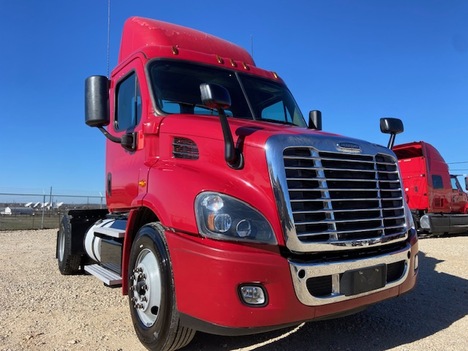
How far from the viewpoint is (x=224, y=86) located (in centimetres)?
480

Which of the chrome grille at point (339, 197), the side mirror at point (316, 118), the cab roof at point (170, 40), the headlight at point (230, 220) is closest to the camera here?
the headlight at point (230, 220)

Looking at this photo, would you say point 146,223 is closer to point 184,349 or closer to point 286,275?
point 184,349

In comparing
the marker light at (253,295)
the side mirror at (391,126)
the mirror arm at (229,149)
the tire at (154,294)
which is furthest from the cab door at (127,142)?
the side mirror at (391,126)

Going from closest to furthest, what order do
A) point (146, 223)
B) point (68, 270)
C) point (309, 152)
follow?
1. point (309, 152)
2. point (146, 223)
3. point (68, 270)

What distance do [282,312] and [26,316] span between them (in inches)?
129

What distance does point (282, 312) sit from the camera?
2936 mm

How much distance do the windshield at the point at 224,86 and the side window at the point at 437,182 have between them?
42.8 ft

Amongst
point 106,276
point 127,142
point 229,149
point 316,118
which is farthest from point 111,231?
point 316,118

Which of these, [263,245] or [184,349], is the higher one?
[263,245]

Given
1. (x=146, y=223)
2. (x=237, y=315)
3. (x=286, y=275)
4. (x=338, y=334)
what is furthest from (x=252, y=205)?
(x=338, y=334)

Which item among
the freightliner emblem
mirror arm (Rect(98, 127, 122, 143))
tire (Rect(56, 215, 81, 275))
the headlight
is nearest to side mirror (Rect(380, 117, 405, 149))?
the freightliner emblem

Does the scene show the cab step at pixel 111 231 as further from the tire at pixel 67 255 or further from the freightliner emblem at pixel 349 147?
the freightliner emblem at pixel 349 147

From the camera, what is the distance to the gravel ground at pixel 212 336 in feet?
12.6

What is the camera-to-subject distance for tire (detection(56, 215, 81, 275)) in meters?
7.07
